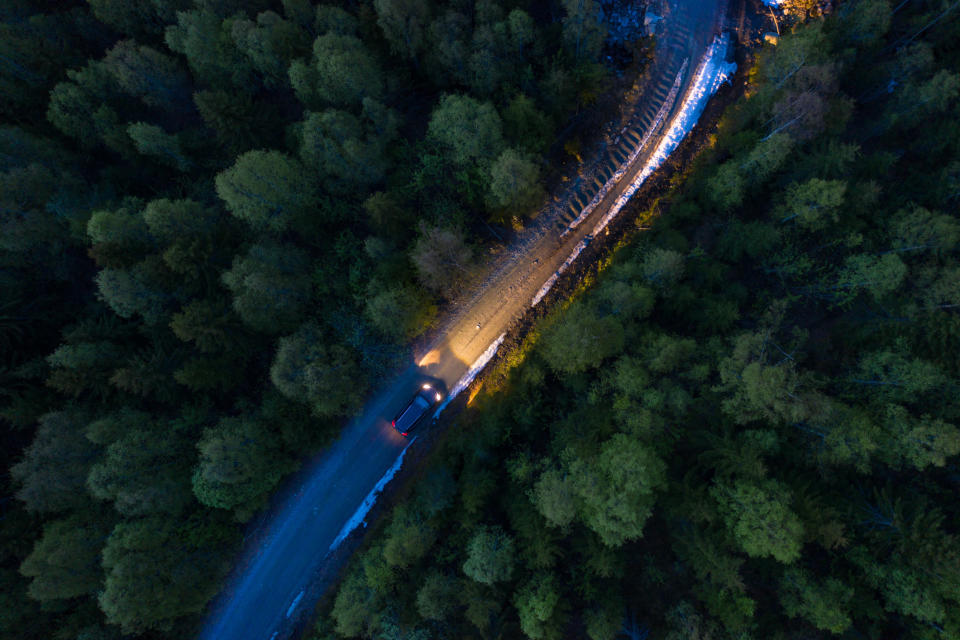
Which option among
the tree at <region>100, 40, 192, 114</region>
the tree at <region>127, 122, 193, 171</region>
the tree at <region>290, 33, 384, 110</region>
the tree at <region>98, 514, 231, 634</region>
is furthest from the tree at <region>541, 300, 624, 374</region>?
the tree at <region>100, 40, 192, 114</region>

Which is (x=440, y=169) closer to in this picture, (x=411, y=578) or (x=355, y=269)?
(x=355, y=269)

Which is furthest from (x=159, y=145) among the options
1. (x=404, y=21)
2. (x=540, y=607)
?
(x=540, y=607)

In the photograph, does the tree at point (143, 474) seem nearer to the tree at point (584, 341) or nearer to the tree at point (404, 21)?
the tree at point (584, 341)

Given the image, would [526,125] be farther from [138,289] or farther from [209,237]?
[138,289]

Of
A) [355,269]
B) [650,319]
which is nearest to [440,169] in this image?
[355,269]

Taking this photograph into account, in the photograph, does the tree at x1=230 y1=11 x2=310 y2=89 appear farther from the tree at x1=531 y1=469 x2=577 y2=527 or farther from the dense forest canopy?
the tree at x1=531 y1=469 x2=577 y2=527
